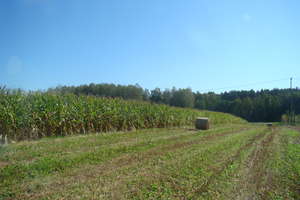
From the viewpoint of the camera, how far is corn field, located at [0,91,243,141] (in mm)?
8945

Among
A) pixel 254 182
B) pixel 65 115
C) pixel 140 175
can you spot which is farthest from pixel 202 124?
pixel 140 175

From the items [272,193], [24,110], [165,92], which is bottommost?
[272,193]

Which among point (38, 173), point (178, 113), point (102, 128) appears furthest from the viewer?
point (178, 113)

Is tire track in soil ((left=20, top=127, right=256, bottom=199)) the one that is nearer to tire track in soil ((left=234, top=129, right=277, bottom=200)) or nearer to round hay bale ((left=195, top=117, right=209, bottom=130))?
tire track in soil ((left=234, top=129, right=277, bottom=200))

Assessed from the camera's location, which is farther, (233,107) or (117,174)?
(233,107)

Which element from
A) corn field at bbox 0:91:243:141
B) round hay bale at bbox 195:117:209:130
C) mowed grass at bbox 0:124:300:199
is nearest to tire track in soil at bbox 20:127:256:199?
mowed grass at bbox 0:124:300:199

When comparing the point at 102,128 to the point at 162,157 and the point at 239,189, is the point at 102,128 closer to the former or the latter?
the point at 162,157

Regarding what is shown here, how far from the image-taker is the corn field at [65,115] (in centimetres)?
895

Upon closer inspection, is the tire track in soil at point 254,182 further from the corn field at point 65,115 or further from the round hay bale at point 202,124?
the round hay bale at point 202,124

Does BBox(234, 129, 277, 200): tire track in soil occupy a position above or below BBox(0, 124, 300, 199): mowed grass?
below

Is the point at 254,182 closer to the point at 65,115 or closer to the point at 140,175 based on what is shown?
the point at 140,175

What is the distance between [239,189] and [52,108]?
362 inches

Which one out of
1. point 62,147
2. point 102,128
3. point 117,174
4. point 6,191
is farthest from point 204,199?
point 102,128

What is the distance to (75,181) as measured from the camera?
4266 mm
